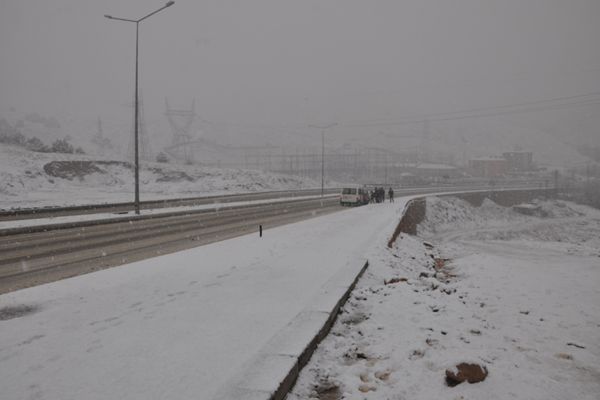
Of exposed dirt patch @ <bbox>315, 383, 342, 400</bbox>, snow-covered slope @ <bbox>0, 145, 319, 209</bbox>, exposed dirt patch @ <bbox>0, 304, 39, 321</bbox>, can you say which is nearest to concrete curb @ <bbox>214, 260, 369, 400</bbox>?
exposed dirt patch @ <bbox>315, 383, 342, 400</bbox>

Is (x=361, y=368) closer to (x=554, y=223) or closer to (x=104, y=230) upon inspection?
(x=104, y=230)

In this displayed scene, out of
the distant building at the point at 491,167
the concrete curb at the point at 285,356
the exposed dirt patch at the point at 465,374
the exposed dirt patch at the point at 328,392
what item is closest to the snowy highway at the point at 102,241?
the concrete curb at the point at 285,356

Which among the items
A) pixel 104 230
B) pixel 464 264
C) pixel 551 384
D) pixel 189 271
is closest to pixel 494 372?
pixel 551 384

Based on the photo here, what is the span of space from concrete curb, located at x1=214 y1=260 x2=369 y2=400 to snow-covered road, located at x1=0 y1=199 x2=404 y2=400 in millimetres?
170

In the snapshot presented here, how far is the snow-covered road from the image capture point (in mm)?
4146

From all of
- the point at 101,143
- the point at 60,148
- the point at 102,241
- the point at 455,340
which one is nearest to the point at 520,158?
the point at 101,143

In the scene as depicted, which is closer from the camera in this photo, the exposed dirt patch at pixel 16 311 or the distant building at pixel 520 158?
the exposed dirt patch at pixel 16 311

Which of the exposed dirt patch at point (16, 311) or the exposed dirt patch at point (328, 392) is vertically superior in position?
the exposed dirt patch at point (16, 311)

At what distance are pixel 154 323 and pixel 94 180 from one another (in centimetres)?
4303

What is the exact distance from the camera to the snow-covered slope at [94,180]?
111 ft

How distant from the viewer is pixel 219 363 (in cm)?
458

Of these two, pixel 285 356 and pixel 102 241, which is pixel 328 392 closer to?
pixel 285 356

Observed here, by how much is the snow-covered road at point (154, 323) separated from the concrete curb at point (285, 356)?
17cm

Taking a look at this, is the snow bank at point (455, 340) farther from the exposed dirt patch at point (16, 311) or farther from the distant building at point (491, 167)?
the distant building at point (491, 167)
